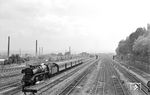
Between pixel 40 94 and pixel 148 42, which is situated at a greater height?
pixel 148 42

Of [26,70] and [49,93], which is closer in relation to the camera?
[49,93]

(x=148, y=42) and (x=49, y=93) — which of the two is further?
(x=148, y=42)

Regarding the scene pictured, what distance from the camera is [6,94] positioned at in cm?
2122

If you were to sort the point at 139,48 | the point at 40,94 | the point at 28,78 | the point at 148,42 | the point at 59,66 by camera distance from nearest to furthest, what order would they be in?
the point at 40,94 < the point at 28,78 < the point at 59,66 < the point at 148,42 < the point at 139,48

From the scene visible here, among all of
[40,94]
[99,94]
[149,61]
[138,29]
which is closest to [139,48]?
[149,61]

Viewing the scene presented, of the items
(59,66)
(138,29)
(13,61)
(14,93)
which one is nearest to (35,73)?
(14,93)

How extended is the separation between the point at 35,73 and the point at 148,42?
3426 centimetres

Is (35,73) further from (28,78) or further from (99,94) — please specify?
(99,94)

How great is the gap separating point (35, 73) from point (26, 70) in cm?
144

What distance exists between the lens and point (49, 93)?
21.7 meters

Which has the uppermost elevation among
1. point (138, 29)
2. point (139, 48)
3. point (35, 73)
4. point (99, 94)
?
point (138, 29)

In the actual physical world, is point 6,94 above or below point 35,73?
below

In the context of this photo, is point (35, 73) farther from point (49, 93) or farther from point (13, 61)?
point (13, 61)

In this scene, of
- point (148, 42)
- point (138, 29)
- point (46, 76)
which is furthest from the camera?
point (138, 29)
